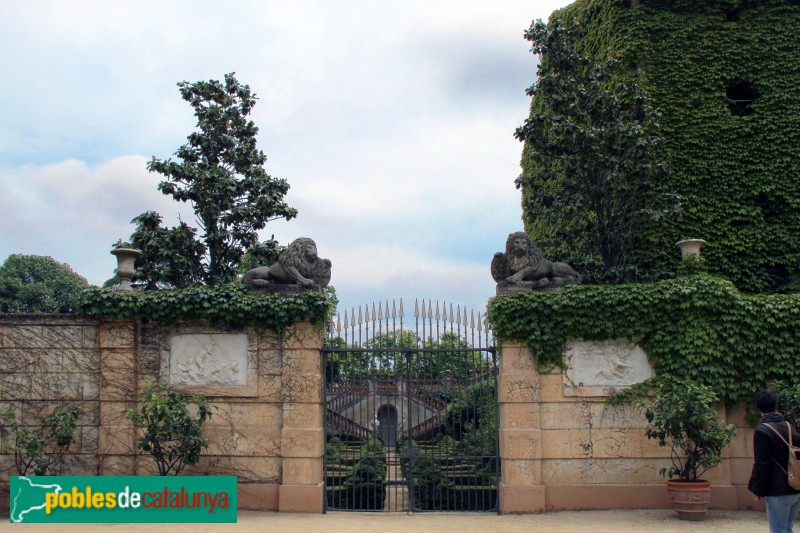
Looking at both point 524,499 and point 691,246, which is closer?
point 524,499

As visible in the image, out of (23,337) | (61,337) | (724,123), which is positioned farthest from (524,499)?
(724,123)

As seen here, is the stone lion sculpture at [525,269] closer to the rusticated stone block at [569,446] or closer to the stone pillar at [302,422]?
the rusticated stone block at [569,446]

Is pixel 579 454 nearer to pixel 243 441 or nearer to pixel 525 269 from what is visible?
pixel 525 269

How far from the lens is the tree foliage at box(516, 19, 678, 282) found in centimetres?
1325

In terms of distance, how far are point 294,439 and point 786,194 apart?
11.1 meters

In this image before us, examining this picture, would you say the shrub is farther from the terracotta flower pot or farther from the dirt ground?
the terracotta flower pot

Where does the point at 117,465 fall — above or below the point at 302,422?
below

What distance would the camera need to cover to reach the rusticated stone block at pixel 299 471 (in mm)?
10047

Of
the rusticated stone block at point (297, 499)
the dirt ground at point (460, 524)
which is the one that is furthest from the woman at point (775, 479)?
the rusticated stone block at point (297, 499)

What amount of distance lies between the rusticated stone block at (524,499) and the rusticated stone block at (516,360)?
5.34 ft

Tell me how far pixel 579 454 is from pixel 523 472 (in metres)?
0.87

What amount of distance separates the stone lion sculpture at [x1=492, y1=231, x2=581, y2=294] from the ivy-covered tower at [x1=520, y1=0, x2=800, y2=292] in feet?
13.4

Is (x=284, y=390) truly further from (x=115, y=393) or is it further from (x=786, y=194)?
(x=786, y=194)

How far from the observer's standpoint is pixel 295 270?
413 inches
